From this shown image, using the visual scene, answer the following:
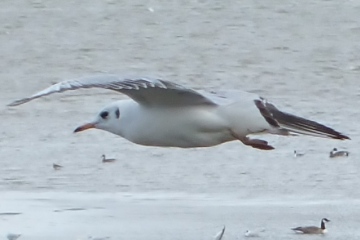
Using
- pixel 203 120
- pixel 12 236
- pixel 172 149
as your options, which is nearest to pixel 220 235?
pixel 203 120

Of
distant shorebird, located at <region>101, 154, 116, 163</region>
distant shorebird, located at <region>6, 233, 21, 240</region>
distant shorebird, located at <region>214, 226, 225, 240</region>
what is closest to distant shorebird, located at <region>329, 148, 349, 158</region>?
distant shorebird, located at <region>101, 154, 116, 163</region>

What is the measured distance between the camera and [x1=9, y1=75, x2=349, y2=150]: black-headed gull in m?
6.56

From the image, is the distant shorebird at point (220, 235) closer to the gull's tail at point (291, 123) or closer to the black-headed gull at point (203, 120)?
the black-headed gull at point (203, 120)

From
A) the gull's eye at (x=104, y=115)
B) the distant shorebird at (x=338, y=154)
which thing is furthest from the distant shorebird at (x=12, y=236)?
the distant shorebird at (x=338, y=154)

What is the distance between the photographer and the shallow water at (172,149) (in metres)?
6.98

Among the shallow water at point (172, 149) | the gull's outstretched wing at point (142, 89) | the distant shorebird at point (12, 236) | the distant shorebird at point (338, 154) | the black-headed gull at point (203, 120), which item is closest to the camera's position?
the gull's outstretched wing at point (142, 89)

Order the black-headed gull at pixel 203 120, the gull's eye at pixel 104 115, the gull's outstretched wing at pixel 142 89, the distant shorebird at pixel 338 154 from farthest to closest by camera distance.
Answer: the distant shorebird at pixel 338 154 < the gull's eye at pixel 104 115 < the black-headed gull at pixel 203 120 < the gull's outstretched wing at pixel 142 89

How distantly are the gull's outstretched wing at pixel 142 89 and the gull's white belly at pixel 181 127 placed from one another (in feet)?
0.16

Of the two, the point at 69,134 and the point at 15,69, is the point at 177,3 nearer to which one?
the point at 15,69

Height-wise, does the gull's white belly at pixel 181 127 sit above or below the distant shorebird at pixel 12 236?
above

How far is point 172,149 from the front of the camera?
28.0 feet

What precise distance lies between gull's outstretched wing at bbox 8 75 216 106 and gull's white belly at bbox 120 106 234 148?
0.16 feet

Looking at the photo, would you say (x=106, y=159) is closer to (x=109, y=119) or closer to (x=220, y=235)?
(x=109, y=119)

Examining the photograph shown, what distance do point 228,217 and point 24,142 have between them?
232cm
